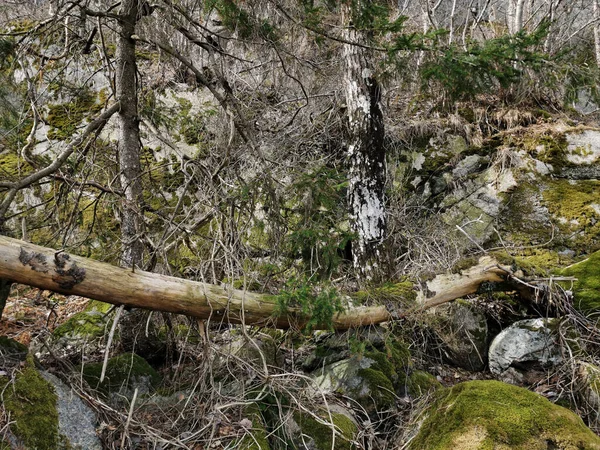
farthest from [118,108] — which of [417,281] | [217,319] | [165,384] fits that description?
[417,281]

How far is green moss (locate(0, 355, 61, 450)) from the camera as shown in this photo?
2818 millimetres

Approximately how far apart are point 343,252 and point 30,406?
170 inches

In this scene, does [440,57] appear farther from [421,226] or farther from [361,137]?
[421,226]

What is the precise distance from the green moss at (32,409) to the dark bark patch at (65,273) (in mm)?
629

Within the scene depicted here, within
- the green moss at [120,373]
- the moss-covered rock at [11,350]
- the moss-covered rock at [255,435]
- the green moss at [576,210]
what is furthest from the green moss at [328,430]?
the green moss at [576,210]

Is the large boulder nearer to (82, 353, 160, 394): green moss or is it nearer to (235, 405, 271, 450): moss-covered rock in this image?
(82, 353, 160, 394): green moss

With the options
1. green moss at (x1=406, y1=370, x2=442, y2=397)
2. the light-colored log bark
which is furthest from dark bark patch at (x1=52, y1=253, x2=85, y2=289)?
green moss at (x1=406, y1=370, x2=442, y2=397)

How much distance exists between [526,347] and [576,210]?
320cm

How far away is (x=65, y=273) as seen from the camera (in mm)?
3408

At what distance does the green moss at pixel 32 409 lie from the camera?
111 inches

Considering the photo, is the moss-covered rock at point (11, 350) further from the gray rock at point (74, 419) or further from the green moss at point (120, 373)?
the green moss at point (120, 373)

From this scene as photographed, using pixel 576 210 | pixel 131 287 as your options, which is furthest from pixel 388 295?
pixel 576 210

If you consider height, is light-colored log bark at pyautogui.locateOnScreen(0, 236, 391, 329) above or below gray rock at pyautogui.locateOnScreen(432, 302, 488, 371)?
above

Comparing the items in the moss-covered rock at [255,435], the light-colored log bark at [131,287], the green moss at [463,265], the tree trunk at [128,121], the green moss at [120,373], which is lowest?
the moss-covered rock at [255,435]
